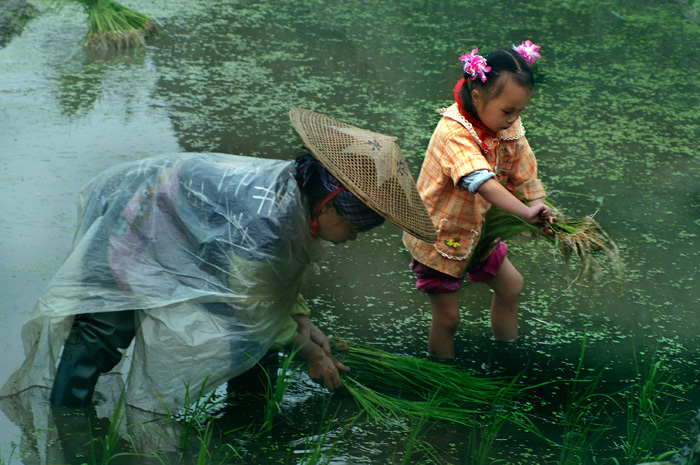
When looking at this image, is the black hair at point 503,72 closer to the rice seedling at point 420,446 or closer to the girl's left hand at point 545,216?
the girl's left hand at point 545,216

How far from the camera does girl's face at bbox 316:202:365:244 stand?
206 cm

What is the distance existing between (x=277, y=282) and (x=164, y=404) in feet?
1.45

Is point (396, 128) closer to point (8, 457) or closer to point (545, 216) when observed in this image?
point (545, 216)

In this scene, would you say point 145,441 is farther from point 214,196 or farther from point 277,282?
point 214,196

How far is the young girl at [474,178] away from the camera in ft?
7.55

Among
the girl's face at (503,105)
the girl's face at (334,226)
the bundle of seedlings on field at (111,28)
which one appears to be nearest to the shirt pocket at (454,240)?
the girl's face at (503,105)

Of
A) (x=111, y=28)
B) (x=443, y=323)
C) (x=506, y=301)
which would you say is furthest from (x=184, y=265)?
(x=111, y=28)

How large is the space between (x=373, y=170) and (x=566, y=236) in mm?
727

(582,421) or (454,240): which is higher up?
(454,240)

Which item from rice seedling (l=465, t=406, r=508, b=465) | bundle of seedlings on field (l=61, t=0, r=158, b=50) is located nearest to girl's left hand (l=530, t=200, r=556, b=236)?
rice seedling (l=465, t=406, r=508, b=465)

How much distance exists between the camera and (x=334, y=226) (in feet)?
6.85

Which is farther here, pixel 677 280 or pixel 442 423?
pixel 677 280

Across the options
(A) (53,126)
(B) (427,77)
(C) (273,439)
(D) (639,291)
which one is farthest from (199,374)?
(B) (427,77)

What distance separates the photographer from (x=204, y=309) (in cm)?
212
